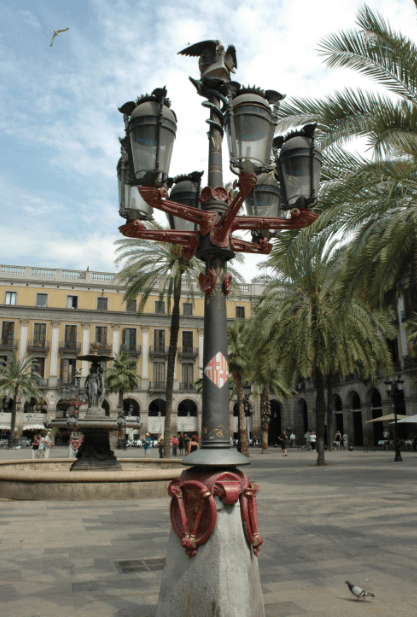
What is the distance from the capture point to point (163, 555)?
229 inches

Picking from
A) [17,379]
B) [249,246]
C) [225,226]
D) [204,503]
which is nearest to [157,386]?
[17,379]

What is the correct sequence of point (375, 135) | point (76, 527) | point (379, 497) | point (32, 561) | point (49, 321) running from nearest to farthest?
1. point (32, 561)
2. point (76, 527)
3. point (375, 135)
4. point (379, 497)
5. point (49, 321)

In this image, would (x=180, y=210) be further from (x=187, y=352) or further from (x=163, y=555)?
(x=187, y=352)

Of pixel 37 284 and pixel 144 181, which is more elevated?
pixel 37 284

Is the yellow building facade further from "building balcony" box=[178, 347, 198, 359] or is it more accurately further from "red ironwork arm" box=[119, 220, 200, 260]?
"red ironwork arm" box=[119, 220, 200, 260]

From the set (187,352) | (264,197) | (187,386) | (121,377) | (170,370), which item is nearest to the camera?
(264,197)

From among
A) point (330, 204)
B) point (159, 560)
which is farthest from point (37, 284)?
point (159, 560)

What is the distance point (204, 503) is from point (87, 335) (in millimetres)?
49026

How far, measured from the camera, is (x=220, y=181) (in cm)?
437

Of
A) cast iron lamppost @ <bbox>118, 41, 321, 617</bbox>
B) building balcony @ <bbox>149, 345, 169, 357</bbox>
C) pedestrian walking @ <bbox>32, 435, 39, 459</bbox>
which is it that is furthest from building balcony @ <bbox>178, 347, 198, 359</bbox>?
cast iron lamppost @ <bbox>118, 41, 321, 617</bbox>

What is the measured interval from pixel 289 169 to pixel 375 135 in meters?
5.74

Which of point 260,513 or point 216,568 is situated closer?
point 216,568

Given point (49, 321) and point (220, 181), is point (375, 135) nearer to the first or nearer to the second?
point (220, 181)

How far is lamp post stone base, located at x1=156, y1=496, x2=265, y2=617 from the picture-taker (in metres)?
3.27
